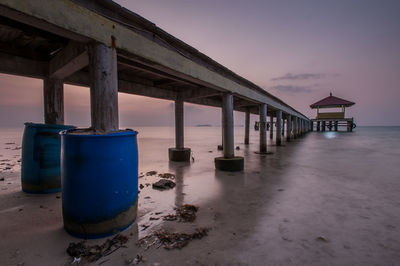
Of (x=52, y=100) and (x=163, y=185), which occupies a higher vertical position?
(x=52, y=100)

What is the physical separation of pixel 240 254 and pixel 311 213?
1933 millimetres

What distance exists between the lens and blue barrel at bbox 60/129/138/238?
2.32m

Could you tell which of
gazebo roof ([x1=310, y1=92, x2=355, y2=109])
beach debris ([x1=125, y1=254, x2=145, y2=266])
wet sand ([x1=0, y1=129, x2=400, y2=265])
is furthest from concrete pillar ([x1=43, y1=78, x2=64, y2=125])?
gazebo roof ([x1=310, y1=92, x2=355, y2=109])

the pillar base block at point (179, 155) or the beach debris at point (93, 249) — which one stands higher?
the pillar base block at point (179, 155)

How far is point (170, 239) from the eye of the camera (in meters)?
2.45

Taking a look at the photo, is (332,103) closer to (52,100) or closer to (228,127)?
(228,127)

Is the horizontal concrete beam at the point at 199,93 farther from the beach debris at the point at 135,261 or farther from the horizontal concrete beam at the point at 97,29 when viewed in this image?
the beach debris at the point at 135,261

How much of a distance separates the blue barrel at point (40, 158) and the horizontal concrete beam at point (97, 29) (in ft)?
8.37

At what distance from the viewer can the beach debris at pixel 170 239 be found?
2.35m

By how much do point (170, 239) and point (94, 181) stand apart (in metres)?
1.31

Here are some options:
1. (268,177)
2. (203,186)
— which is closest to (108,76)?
(203,186)

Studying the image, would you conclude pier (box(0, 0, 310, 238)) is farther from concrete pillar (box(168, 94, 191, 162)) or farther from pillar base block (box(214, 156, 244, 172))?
concrete pillar (box(168, 94, 191, 162))

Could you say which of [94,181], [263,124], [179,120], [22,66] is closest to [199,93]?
[179,120]

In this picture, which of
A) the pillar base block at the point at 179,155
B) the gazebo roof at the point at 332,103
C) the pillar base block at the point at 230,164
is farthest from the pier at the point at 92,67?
the gazebo roof at the point at 332,103
